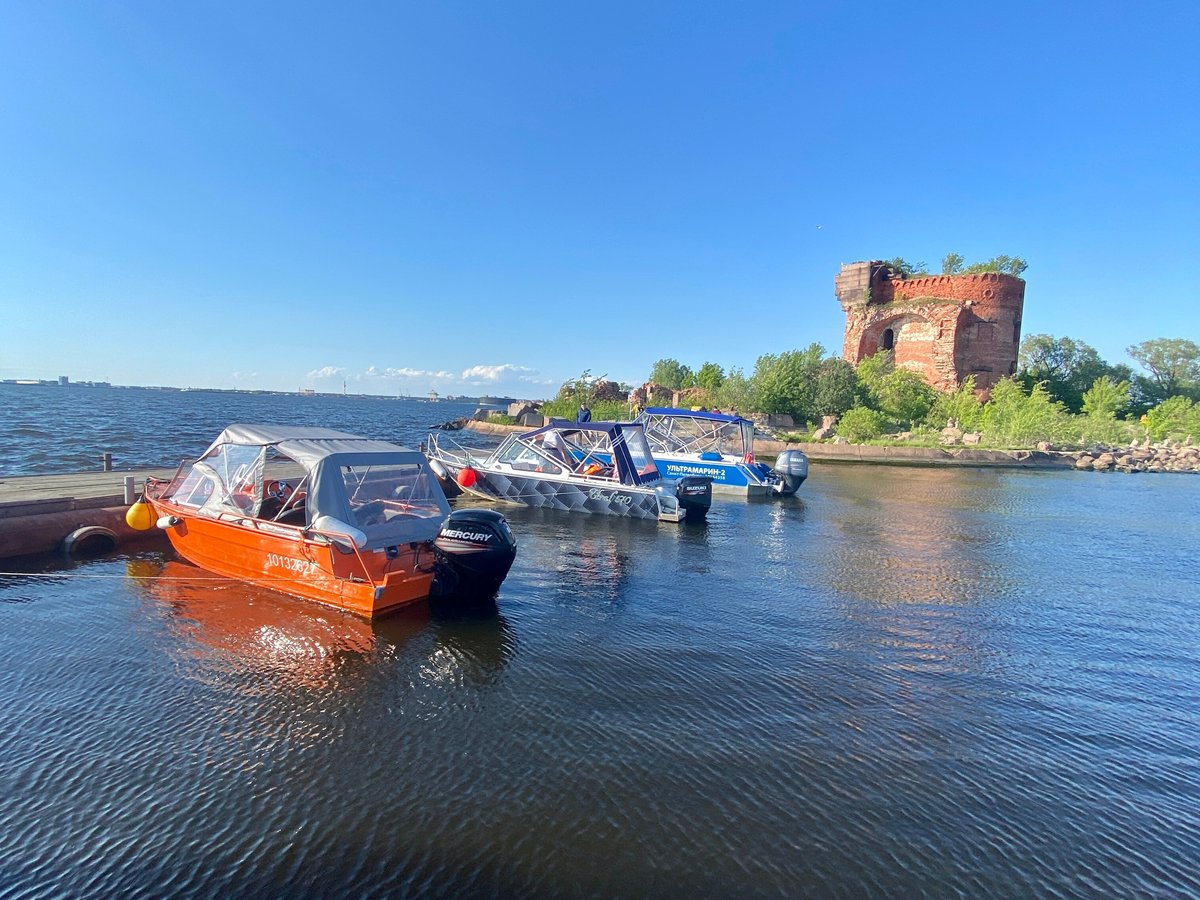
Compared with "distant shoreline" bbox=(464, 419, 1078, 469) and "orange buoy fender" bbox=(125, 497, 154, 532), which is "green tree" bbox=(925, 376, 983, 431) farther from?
"orange buoy fender" bbox=(125, 497, 154, 532)

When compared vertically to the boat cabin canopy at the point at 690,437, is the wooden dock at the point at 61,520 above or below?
below

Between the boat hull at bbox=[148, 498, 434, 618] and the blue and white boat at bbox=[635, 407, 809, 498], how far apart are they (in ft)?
49.3

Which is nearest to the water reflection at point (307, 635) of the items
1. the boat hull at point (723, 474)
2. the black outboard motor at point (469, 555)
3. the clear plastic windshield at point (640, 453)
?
the black outboard motor at point (469, 555)

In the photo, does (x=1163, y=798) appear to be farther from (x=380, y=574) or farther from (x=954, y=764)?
(x=380, y=574)

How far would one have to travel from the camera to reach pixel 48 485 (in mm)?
14398

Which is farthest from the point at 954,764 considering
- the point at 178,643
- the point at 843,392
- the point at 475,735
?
the point at 843,392

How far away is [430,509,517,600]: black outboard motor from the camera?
9.02 m

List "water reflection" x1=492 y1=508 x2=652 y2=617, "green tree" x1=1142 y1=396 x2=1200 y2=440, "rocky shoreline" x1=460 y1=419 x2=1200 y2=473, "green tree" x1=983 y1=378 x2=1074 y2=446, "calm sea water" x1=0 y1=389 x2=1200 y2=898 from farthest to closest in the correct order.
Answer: "green tree" x1=1142 y1=396 x2=1200 y2=440
"green tree" x1=983 y1=378 x2=1074 y2=446
"rocky shoreline" x1=460 y1=419 x2=1200 y2=473
"water reflection" x1=492 y1=508 x2=652 y2=617
"calm sea water" x1=0 y1=389 x2=1200 y2=898

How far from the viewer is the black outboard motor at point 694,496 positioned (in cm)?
1795

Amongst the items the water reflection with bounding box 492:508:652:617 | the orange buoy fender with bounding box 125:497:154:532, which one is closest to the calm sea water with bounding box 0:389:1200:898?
the water reflection with bounding box 492:508:652:617

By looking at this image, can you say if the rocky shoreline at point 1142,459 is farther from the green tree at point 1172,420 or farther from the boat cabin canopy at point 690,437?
the boat cabin canopy at point 690,437

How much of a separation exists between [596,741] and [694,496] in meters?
12.4

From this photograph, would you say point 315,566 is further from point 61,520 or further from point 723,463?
point 723,463

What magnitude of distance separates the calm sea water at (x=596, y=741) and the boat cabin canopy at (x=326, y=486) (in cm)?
126
